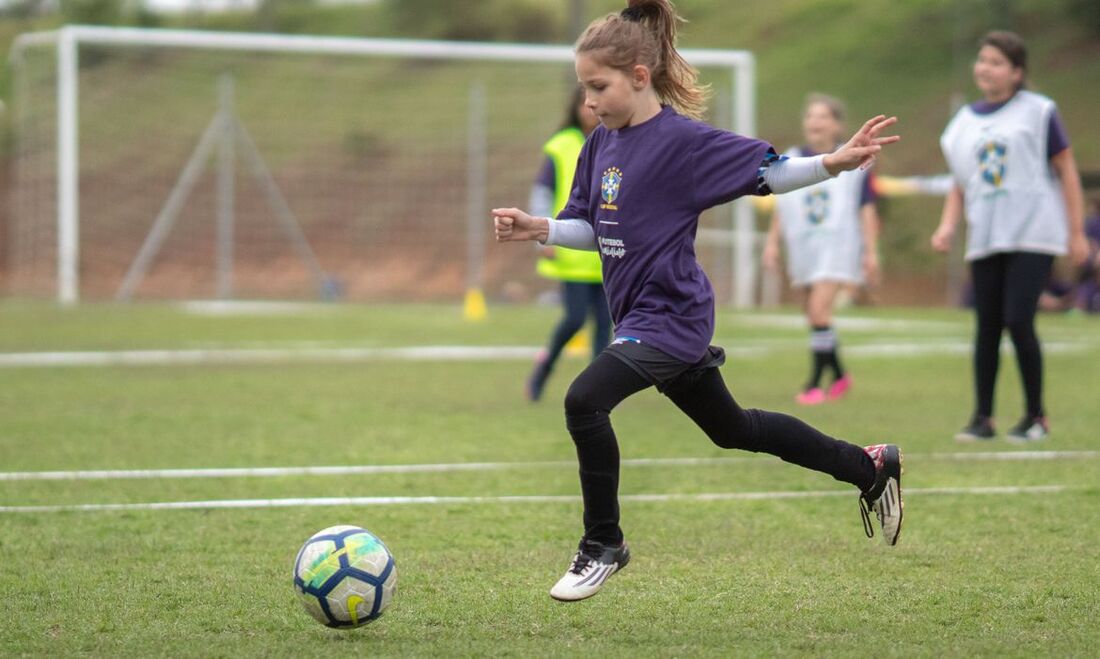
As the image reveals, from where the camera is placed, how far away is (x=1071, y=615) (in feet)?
13.4

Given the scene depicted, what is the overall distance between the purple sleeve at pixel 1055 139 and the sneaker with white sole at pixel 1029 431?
1373 mm

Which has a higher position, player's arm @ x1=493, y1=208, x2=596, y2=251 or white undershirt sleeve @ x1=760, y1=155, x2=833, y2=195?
white undershirt sleeve @ x1=760, y1=155, x2=833, y2=195

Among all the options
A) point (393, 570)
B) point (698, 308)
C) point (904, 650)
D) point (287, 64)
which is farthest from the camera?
point (287, 64)

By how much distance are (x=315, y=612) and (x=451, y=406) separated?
232 inches

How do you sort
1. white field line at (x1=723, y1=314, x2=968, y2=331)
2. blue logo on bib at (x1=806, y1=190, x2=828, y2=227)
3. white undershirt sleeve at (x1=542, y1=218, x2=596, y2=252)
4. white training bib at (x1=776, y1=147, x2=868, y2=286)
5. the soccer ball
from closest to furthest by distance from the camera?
the soccer ball
white undershirt sleeve at (x1=542, y1=218, x2=596, y2=252)
white training bib at (x1=776, y1=147, x2=868, y2=286)
blue logo on bib at (x1=806, y1=190, x2=828, y2=227)
white field line at (x1=723, y1=314, x2=968, y2=331)

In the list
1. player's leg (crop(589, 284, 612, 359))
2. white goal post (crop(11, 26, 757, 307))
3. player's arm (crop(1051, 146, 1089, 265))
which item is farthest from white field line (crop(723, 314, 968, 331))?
player's arm (crop(1051, 146, 1089, 265))

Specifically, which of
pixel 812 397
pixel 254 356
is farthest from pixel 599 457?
pixel 254 356

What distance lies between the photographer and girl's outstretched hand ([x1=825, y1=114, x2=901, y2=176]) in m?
4.23

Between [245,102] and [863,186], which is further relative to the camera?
[245,102]

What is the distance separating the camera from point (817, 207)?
10.4 metres

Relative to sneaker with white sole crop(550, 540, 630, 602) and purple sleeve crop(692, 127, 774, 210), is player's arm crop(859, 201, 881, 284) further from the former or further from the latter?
sneaker with white sole crop(550, 540, 630, 602)

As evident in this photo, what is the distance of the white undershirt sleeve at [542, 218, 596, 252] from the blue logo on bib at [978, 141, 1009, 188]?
3643mm

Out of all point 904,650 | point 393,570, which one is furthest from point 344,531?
point 904,650

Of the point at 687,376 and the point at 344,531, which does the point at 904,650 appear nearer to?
the point at 687,376
